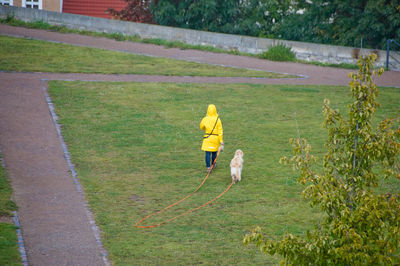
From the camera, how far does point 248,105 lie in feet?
68.1

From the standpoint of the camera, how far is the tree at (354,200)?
561 cm

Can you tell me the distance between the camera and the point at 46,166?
13.2m

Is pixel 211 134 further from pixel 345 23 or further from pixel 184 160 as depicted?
pixel 345 23

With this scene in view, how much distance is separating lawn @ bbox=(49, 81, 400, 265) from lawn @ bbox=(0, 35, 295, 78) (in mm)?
2509

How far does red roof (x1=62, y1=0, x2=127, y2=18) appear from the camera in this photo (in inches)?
1748

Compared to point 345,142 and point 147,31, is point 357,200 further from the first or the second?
point 147,31

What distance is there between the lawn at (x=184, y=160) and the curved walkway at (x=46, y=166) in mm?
389

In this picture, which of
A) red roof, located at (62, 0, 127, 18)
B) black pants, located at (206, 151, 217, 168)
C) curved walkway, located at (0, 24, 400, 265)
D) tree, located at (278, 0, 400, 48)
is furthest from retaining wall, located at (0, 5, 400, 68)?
black pants, located at (206, 151, 217, 168)

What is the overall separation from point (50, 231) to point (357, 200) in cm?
564

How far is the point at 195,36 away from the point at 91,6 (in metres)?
15.6

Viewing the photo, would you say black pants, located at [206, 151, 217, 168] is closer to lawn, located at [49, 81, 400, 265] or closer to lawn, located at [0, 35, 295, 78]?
lawn, located at [49, 81, 400, 265]

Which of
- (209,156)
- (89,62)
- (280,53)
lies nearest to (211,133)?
(209,156)

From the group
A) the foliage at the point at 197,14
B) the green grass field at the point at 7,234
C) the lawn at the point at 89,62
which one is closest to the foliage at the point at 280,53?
the lawn at the point at 89,62

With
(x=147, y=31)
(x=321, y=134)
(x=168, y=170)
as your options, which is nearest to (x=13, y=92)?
(x=168, y=170)
